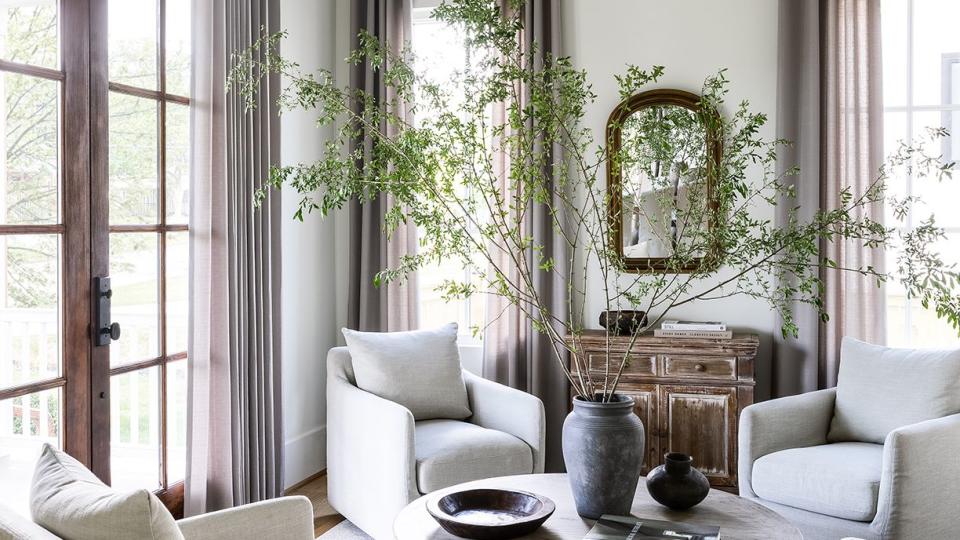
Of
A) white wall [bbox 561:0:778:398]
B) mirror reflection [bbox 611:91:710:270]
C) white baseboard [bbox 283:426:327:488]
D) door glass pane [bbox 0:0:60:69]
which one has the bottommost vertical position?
white baseboard [bbox 283:426:327:488]

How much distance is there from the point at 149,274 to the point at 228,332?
0.39 m

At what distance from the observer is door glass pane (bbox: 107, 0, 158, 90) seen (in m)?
3.27

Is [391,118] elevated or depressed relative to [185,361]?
elevated

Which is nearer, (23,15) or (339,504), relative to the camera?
(23,15)

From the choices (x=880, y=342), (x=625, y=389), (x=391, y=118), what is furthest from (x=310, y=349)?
(x=880, y=342)

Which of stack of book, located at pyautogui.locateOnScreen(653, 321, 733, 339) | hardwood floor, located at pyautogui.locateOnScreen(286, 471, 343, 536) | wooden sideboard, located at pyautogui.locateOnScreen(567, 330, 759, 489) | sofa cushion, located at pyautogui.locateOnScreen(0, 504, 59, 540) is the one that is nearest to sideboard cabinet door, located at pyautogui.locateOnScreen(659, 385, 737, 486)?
wooden sideboard, located at pyautogui.locateOnScreen(567, 330, 759, 489)

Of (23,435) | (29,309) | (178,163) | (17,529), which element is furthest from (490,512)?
(178,163)

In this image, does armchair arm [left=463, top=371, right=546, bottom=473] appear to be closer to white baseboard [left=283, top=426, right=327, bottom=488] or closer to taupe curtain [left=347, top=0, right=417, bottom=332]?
taupe curtain [left=347, top=0, right=417, bottom=332]

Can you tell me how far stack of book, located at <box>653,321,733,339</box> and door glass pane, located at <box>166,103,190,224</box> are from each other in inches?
86.0

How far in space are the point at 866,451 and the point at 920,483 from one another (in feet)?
1.14

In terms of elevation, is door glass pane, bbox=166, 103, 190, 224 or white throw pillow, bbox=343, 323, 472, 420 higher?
door glass pane, bbox=166, 103, 190, 224

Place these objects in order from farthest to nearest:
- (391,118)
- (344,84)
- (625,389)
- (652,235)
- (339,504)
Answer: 1. (344,84)
2. (652,235)
3. (625,389)
4. (339,504)
5. (391,118)

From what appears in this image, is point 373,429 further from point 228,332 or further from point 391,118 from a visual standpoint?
point 391,118

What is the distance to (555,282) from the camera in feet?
15.0
